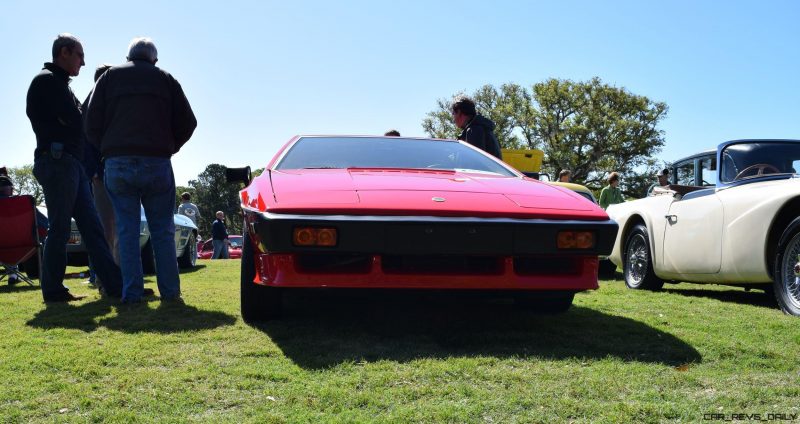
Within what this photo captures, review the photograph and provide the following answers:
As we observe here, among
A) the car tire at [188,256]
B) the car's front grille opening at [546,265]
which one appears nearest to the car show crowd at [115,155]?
the car's front grille opening at [546,265]

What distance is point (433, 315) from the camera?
4172mm

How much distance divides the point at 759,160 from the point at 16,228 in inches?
253

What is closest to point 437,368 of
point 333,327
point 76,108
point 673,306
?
point 333,327

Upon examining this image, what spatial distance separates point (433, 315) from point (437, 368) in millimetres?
1327

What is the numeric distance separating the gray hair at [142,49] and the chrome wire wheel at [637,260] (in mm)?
4453

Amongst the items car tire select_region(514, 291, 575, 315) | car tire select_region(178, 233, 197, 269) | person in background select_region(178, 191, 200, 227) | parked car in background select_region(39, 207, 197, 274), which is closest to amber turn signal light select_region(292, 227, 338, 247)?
car tire select_region(514, 291, 575, 315)

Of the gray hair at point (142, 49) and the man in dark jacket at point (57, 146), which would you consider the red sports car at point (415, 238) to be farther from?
the man in dark jacket at point (57, 146)

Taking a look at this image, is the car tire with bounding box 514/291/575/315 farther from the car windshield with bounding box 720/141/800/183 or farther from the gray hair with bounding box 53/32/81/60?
the gray hair with bounding box 53/32/81/60

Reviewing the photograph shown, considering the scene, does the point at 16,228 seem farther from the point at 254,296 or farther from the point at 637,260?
the point at 637,260

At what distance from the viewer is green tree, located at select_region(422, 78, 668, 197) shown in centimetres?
4184

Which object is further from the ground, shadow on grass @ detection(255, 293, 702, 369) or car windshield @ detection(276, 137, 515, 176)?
car windshield @ detection(276, 137, 515, 176)

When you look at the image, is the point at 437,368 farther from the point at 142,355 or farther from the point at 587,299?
the point at 587,299

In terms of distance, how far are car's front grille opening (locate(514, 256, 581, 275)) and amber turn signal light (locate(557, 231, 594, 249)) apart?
100 mm

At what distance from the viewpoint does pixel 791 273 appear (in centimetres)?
453
